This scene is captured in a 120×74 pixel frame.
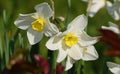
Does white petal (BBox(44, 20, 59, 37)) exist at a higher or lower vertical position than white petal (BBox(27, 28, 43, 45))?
higher

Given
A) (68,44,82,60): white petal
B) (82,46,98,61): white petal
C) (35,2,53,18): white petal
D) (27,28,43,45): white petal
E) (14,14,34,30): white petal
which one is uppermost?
(35,2,53,18): white petal

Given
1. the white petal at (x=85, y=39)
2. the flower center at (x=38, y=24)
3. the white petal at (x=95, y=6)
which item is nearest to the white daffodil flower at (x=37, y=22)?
the flower center at (x=38, y=24)

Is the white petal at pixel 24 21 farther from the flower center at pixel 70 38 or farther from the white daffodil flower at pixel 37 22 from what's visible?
the flower center at pixel 70 38

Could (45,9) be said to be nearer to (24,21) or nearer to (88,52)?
(24,21)

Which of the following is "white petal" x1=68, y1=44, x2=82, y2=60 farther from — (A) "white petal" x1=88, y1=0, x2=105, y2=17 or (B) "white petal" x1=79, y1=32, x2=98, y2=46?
(A) "white petal" x1=88, y1=0, x2=105, y2=17

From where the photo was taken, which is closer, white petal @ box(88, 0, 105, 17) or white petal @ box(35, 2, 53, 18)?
white petal @ box(35, 2, 53, 18)

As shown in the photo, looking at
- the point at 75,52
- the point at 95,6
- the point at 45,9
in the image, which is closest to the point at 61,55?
the point at 75,52

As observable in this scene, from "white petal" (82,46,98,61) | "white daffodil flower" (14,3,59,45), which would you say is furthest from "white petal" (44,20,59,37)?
"white petal" (82,46,98,61)

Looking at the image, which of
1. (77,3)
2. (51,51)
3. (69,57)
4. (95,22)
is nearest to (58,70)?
(69,57)

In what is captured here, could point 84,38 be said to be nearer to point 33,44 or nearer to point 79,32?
point 79,32
